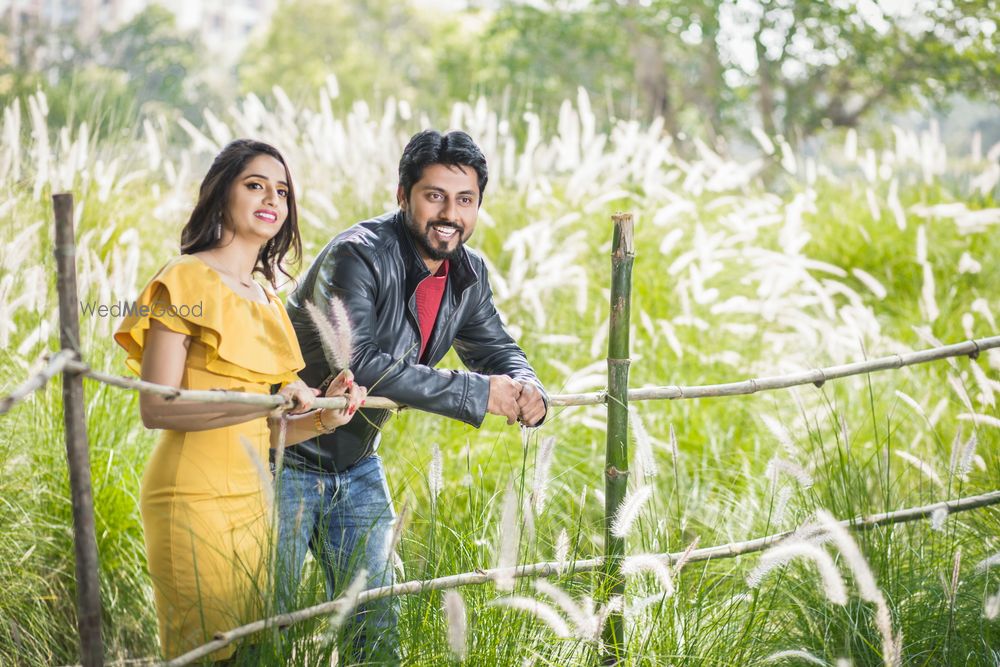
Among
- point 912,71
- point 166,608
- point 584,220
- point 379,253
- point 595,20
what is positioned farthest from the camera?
point 595,20

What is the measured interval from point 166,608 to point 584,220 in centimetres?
374

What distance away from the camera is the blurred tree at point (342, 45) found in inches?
1206

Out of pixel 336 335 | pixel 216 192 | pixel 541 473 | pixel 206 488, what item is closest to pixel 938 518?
pixel 541 473

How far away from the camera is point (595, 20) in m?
15.9

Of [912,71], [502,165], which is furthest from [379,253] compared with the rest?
[912,71]

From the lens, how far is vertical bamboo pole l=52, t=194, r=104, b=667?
55.8 inches

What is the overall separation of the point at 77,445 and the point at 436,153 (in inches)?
40.3

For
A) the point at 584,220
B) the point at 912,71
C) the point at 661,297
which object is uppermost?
the point at 912,71

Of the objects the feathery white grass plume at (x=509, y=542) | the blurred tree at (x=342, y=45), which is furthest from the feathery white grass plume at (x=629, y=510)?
the blurred tree at (x=342, y=45)

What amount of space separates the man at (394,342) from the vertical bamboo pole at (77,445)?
48 centimetres

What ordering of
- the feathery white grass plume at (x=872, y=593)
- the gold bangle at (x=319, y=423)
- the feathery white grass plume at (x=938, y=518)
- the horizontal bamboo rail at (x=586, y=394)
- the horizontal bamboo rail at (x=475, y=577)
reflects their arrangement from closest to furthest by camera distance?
1. the horizontal bamboo rail at (x=586, y=394)
2. the feathery white grass plume at (x=872, y=593)
3. the horizontal bamboo rail at (x=475, y=577)
4. the gold bangle at (x=319, y=423)
5. the feathery white grass plume at (x=938, y=518)

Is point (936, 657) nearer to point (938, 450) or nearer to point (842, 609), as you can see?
point (842, 609)

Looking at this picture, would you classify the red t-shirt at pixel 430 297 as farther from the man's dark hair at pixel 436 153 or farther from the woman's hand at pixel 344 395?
the woman's hand at pixel 344 395

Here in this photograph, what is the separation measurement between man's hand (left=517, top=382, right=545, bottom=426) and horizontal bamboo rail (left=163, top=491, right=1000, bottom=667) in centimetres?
31
